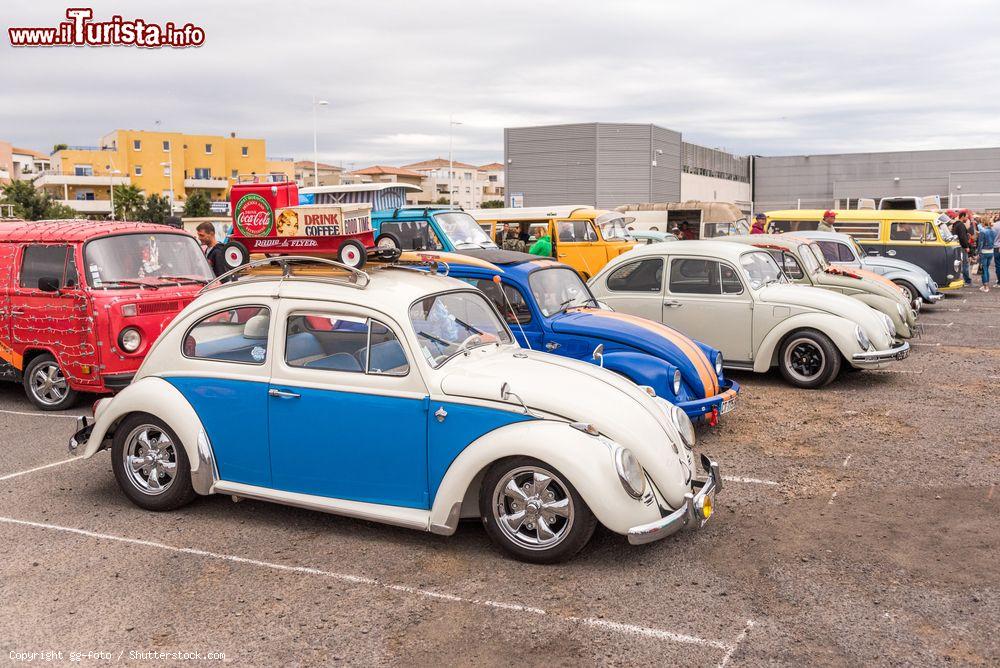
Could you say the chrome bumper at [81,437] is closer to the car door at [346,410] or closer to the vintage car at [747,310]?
the car door at [346,410]

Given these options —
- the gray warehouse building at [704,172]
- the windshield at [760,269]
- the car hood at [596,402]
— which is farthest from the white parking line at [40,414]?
the gray warehouse building at [704,172]

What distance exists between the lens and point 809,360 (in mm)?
10062

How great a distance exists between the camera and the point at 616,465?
4.57 meters

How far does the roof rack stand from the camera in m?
5.43

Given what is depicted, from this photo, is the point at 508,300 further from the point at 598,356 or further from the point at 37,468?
the point at 37,468

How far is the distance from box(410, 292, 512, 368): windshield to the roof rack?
0.44 m

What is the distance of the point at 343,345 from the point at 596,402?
1590 mm

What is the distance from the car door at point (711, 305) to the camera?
1021 cm

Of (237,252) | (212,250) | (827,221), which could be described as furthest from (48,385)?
(827,221)

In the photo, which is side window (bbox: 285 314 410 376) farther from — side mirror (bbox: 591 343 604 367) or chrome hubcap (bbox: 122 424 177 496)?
side mirror (bbox: 591 343 604 367)

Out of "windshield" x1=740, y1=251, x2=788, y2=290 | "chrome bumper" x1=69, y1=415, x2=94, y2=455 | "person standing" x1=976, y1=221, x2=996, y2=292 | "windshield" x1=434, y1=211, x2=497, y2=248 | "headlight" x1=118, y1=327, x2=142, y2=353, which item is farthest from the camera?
"person standing" x1=976, y1=221, x2=996, y2=292

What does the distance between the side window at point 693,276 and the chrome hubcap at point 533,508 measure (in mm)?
6195

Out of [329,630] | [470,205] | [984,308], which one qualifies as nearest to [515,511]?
[329,630]

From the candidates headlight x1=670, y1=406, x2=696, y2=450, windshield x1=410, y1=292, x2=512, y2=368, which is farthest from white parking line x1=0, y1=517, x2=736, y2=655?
headlight x1=670, y1=406, x2=696, y2=450
